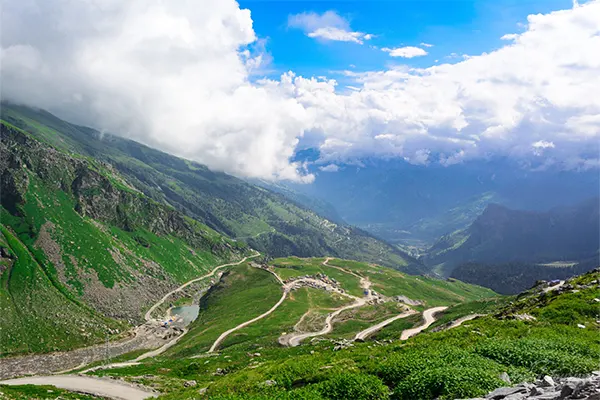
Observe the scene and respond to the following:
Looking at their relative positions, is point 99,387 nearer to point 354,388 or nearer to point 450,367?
point 354,388

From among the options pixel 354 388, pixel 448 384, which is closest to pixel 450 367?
pixel 448 384

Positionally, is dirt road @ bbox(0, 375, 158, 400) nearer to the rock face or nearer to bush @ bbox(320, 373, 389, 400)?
bush @ bbox(320, 373, 389, 400)

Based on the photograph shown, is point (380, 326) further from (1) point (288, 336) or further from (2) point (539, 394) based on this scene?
(2) point (539, 394)

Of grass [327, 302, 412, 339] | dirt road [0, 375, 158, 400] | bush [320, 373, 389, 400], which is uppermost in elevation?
bush [320, 373, 389, 400]

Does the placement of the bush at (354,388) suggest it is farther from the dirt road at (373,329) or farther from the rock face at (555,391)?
the dirt road at (373,329)

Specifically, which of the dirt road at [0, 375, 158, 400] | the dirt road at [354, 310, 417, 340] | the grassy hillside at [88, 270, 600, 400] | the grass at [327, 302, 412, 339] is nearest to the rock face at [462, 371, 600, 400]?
the grassy hillside at [88, 270, 600, 400]

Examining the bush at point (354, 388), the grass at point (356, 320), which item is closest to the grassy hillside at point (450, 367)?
the bush at point (354, 388)
